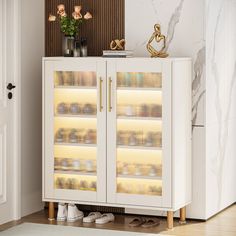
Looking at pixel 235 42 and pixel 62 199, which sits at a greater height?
pixel 235 42

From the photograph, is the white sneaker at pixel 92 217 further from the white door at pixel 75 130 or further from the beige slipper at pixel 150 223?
the beige slipper at pixel 150 223

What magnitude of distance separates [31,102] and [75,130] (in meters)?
0.59

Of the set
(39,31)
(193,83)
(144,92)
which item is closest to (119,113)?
(144,92)

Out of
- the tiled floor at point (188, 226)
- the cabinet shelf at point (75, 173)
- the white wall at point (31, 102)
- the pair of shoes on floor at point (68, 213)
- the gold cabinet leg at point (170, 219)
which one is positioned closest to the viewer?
the tiled floor at point (188, 226)

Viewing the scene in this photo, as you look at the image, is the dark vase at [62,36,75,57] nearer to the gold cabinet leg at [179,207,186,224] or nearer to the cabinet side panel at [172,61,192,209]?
the cabinet side panel at [172,61,192,209]

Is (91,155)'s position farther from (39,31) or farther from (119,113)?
(39,31)

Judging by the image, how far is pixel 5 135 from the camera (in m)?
6.93

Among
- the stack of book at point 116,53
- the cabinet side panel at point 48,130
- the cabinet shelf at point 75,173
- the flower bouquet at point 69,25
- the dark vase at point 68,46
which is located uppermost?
the flower bouquet at point 69,25

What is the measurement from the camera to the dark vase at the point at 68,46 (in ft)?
23.3

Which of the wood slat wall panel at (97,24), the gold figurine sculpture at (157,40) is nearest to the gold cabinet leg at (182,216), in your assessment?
the gold figurine sculpture at (157,40)

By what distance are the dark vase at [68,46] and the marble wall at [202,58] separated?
498 millimetres

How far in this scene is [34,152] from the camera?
7.37 metres

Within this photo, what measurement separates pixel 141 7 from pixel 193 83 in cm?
83

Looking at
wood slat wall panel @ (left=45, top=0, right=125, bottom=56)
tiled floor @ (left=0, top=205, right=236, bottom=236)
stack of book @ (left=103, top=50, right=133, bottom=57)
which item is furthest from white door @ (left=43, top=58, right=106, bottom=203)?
wood slat wall panel @ (left=45, top=0, right=125, bottom=56)
